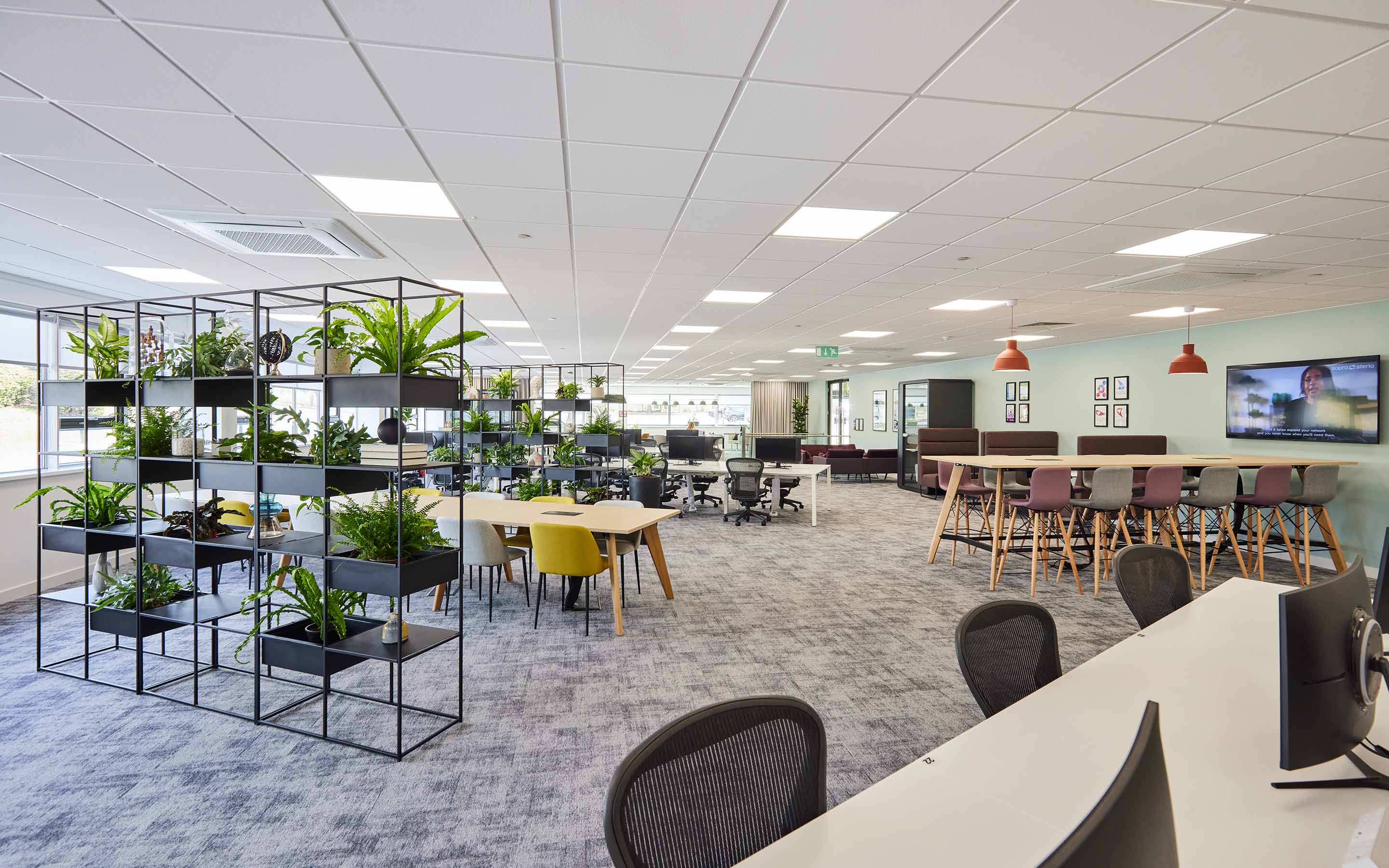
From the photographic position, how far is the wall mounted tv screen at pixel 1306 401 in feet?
20.7

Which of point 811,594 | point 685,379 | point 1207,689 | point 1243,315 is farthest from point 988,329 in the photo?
point 685,379

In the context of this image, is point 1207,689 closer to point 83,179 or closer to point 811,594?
point 811,594

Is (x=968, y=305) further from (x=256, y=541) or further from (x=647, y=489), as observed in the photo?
(x=256, y=541)

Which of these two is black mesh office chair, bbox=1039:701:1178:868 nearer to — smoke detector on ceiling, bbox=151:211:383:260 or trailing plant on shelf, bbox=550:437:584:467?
smoke detector on ceiling, bbox=151:211:383:260

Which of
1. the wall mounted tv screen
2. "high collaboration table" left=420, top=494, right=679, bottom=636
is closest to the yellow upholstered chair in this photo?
"high collaboration table" left=420, top=494, right=679, bottom=636

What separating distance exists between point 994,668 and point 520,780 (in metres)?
1.86

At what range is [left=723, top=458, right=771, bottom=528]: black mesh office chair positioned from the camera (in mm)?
8867

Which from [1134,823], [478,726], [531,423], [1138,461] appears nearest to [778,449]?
[531,423]

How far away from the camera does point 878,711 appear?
316cm

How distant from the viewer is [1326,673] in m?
1.22

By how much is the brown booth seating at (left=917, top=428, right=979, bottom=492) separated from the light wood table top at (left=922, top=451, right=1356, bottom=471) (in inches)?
161

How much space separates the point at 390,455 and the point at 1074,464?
20.0 feet

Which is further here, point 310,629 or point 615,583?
point 615,583

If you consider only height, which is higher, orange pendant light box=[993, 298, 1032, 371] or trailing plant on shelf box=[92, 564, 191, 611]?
orange pendant light box=[993, 298, 1032, 371]
